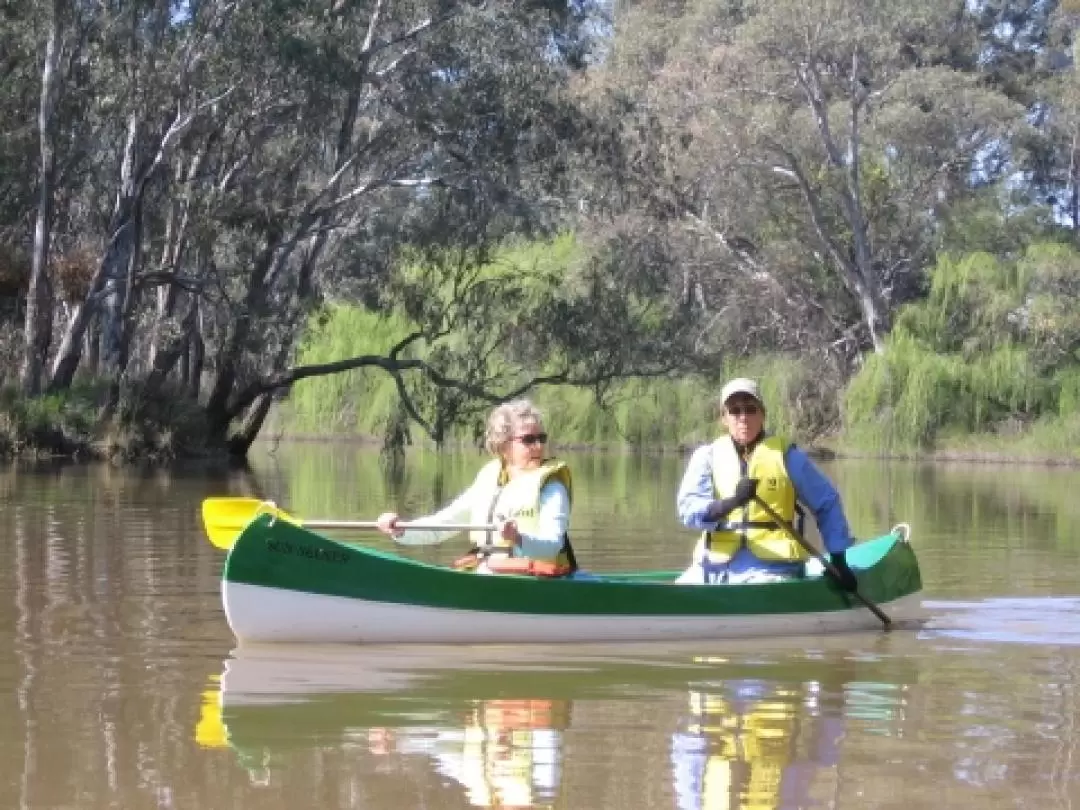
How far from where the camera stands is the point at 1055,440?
114 feet

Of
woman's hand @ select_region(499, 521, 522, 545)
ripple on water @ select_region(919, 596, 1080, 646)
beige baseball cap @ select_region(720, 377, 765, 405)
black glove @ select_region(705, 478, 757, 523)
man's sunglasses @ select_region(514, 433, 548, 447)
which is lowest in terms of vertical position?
ripple on water @ select_region(919, 596, 1080, 646)

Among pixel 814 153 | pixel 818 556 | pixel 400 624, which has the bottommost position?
pixel 400 624

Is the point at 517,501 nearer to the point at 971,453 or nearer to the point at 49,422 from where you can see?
the point at 49,422

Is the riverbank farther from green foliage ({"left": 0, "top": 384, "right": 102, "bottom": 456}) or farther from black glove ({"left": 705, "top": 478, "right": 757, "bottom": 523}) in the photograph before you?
black glove ({"left": 705, "top": 478, "right": 757, "bottom": 523})

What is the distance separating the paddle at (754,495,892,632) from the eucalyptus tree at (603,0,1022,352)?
26297mm

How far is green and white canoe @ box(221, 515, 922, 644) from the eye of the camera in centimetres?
881

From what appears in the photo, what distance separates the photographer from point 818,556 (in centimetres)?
992

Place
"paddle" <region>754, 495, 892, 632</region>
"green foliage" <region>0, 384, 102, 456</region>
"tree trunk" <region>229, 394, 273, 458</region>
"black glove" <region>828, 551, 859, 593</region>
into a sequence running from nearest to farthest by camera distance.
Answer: "paddle" <region>754, 495, 892, 632</region> < "black glove" <region>828, 551, 859, 593</region> < "green foliage" <region>0, 384, 102, 456</region> < "tree trunk" <region>229, 394, 273, 458</region>

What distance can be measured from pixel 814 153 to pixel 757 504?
30773 mm

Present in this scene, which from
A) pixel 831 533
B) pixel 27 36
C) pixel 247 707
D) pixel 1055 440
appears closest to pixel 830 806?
pixel 247 707

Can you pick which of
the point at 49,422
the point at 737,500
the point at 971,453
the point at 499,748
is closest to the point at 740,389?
the point at 737,500

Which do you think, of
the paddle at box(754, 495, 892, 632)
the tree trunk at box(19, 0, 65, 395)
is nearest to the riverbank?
the tree trunk at box(19, 0, 65, 395)

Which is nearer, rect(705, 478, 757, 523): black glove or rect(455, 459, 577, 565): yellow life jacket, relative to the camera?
rect(455, 459, 577, 565): yellow life jacket

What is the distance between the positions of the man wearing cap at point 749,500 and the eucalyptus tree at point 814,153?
2656 centimetres
